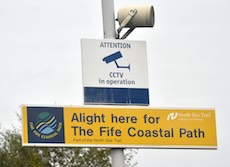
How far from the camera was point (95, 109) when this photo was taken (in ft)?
52.4

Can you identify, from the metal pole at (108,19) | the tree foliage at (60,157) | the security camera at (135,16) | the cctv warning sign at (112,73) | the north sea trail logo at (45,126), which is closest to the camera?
the north sea trail logo at (45,126)

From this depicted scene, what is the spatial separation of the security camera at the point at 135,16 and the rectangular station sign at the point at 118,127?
1.40 meters

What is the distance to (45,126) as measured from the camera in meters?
15.6

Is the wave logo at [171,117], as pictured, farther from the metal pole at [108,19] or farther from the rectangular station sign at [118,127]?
the metal pole at [108,19]

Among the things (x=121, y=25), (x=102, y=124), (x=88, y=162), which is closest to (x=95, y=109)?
(x=102, y=124)

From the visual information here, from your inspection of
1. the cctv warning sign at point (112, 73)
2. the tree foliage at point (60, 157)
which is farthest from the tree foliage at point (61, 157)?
the cctv warning sign at point (112, 73)

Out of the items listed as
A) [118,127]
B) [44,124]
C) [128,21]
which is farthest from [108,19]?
[44,124]

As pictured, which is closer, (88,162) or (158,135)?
(158,135)

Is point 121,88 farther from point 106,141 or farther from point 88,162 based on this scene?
point 88,162

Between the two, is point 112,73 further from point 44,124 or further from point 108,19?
point 44,124

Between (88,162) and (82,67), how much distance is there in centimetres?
2471

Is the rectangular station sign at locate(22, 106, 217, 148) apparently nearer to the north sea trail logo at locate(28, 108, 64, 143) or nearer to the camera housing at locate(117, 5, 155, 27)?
the north sea trail logo at locate(28, 108, 64, 143)

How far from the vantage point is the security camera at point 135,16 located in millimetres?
16234

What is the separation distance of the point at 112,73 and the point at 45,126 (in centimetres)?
149
